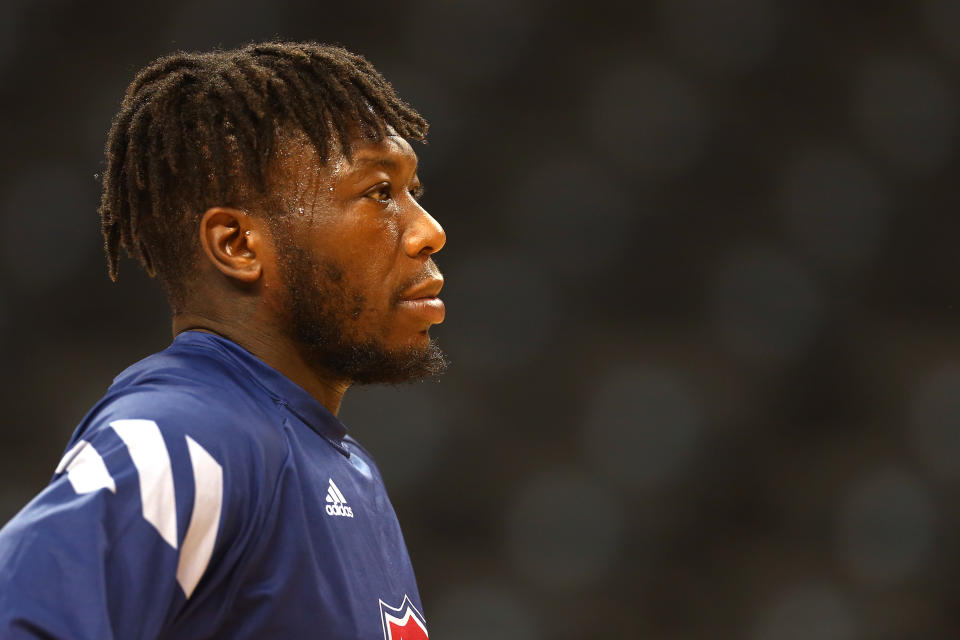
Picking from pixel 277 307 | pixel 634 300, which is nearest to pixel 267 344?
pixel 277 307

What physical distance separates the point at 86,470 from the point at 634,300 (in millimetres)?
1280

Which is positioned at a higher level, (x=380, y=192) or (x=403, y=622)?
(x=380, y=192)

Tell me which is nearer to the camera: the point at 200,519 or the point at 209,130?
the point at 200,519

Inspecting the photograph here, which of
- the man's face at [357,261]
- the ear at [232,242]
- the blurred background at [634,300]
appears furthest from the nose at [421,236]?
the blurred background at [634,300]

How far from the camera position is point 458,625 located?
1588mm

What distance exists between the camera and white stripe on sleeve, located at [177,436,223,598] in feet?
1.70

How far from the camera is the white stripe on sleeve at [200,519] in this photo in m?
0.52

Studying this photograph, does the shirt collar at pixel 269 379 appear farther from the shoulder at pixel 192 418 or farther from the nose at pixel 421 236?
the nose at pixel 421 236

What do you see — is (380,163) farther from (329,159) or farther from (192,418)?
(192,418)

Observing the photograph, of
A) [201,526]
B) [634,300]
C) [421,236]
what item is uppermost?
[421,236]

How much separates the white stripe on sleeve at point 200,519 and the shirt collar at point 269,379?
0.14 m

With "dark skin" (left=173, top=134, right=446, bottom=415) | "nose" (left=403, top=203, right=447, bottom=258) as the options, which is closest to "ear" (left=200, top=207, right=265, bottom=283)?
"dark skin" (left=173, top=134, right=446, bottom=415)

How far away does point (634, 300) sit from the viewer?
169cm

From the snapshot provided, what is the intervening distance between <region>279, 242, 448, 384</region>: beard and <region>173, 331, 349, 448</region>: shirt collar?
37 mm
